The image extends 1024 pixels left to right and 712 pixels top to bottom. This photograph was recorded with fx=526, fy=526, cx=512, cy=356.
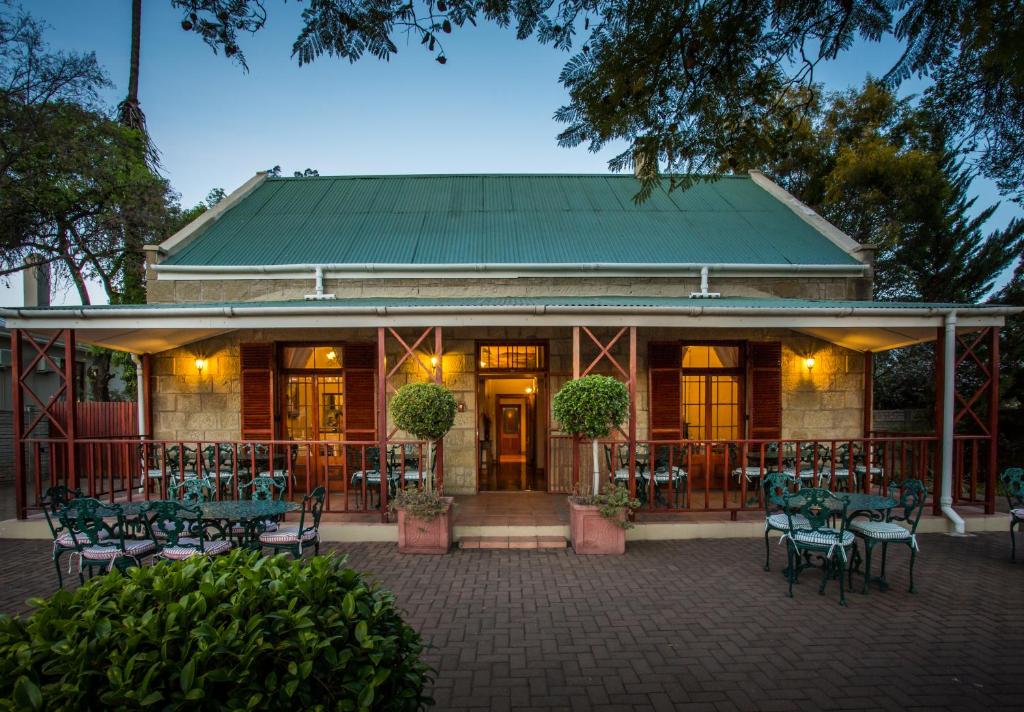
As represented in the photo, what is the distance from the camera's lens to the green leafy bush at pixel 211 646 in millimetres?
1763

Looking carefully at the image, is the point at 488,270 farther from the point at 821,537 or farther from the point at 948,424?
the point at 948,424

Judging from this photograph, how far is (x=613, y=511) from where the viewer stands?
6.30 meters

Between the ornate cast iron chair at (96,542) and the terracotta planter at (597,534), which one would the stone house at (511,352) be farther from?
the ornate cast iron chair at (96,542)

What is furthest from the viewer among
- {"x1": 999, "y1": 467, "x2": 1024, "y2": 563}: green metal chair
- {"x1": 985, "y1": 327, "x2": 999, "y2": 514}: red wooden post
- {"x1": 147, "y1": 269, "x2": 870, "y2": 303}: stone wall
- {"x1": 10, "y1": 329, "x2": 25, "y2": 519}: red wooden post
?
{"x1": 147, "y1": 269, "x2": 870, "y2": 303}: stone wall

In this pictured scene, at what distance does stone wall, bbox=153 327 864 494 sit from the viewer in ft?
29.9

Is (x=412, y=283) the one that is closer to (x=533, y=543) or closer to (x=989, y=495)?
(x=533, y=543)

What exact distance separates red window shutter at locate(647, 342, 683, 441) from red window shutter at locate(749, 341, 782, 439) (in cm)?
131

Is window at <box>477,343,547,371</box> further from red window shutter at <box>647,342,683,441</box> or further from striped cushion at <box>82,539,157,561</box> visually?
striped cushion at <box>82,539,157,561</box>

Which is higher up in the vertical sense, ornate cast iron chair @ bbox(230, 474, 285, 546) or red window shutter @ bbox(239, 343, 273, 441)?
red window shutter @ bbox(239, 343, 273, 441)

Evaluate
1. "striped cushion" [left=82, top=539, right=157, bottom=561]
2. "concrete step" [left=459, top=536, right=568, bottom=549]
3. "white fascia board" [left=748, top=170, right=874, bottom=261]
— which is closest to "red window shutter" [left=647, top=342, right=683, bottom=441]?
"concrete step" [left=459, top=536, right=568, bottom=549]

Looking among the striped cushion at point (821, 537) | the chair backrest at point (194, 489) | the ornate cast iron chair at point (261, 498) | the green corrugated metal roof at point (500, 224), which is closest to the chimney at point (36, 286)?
the green corrugated metal roof at point (500, 224)

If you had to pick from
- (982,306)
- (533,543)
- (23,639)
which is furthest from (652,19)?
(982,306)

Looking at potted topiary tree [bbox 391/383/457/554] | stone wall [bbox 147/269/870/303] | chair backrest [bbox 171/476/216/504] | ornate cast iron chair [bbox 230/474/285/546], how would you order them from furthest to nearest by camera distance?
stone wall [bbox 147/269/870/303] → potted topiary tree [bbox 391/383/457/554] → chair backrest [bbox 171/476/216/504] → ornate cast iron chair [bbox 230/474/285/546]

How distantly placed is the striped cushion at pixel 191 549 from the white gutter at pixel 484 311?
294 cm
